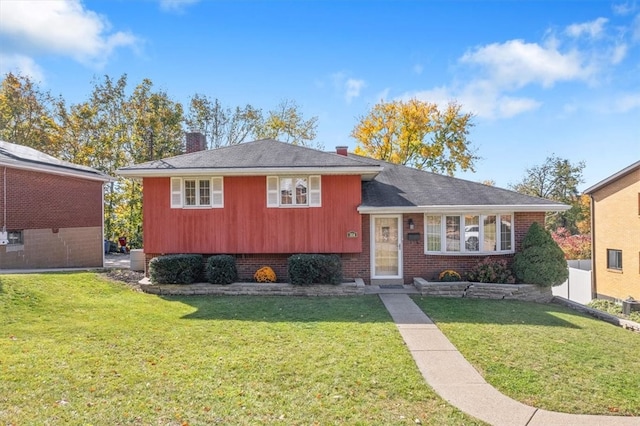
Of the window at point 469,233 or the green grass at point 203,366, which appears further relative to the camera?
the window at point 469,233

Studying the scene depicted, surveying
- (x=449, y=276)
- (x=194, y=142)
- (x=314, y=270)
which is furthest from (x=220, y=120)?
(x=449, y=276)

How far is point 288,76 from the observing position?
20469 millimetres

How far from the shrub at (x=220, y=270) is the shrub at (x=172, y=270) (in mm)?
552

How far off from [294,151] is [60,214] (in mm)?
11479

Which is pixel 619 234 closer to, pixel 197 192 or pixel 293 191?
pixel 293 191

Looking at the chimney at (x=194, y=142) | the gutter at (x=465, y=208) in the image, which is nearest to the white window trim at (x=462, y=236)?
the gutter at (x=465, y=208)

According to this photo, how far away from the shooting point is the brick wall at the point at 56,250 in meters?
15.0

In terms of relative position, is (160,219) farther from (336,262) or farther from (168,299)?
(336,262)

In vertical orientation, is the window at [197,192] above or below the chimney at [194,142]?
below

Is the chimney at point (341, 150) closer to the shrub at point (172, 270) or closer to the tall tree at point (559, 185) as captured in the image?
the shrub at point (172, 270)

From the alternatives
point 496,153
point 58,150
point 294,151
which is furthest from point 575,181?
point 58,150

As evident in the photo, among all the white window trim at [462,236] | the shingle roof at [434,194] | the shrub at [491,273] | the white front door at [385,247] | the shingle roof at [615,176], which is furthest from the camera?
the shingle roof at [615,176]

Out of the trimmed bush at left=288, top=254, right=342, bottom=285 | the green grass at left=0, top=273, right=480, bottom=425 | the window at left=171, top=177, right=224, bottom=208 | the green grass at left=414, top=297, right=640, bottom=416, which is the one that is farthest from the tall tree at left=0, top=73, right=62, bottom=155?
the green grass at left=414, top=297, right=640, bottom=416

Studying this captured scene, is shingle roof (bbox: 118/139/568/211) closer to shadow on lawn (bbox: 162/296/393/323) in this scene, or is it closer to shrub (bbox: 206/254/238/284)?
shrub (bbox: 206/254/238/284)
